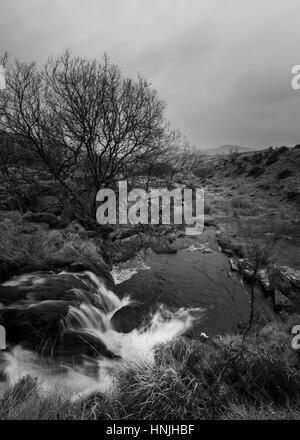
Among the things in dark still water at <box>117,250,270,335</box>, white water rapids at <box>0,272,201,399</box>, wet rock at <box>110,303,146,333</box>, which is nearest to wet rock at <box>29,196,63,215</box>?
dark still water at <box>117,250,270,335</box>

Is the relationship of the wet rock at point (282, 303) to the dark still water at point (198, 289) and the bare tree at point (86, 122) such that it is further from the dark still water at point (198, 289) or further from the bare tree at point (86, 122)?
the bare tree at point (86, 122)

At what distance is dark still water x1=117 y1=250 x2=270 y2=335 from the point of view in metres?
6.72

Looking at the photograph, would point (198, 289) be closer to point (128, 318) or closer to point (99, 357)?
point (128, 318)

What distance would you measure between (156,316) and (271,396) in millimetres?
3511

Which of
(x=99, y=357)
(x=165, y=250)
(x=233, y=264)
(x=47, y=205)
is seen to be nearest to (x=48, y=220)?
(x=47, y=205)

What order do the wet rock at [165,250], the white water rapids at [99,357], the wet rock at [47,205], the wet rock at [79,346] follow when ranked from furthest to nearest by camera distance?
1. the wet rock at [47,205]
2. the wet rock at [165,250]
3. the wet rock at [79,346]
4. the white water rapids at [99,357]

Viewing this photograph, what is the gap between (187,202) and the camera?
23453mm

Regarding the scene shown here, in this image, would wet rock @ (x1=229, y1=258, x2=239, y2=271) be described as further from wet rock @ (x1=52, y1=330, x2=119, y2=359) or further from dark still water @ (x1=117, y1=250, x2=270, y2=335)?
wet rock @ (x1=52, y1=330, x2=119, y2=359)

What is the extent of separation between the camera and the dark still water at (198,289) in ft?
22.1

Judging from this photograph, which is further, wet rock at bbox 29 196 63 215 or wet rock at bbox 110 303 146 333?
wet rock at bbox 29 196 63 215

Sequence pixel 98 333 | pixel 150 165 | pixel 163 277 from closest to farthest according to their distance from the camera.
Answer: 1. pixel 98 333
2. pixel 163 277
3. pixel 150 165

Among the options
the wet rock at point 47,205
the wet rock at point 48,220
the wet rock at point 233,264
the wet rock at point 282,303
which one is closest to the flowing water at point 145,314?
the wet rock at point 233,264
